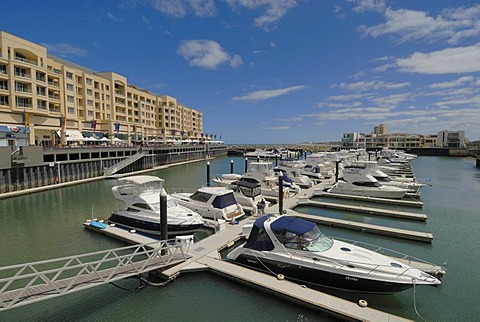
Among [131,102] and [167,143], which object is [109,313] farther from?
[131,102]

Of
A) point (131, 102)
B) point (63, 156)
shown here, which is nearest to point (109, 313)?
point (63, 156)

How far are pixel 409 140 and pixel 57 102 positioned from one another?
469 ft

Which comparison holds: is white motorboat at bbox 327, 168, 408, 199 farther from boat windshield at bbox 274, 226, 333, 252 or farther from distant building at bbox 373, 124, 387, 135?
distant building at bbox 373, 124, 387, 135

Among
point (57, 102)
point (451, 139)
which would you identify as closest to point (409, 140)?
point (451, 139)

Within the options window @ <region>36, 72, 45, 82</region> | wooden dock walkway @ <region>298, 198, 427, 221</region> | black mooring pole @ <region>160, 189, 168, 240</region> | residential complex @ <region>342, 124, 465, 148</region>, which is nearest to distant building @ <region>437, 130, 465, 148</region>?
residential complex @ <region>342, 124, 465, 148</region>

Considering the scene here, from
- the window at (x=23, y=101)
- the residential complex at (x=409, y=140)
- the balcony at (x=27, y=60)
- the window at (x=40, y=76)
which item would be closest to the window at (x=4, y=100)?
the window at (x=23, y=101)

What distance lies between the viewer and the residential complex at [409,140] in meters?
122

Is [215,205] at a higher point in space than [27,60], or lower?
lower

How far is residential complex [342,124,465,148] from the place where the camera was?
12225 centimetres

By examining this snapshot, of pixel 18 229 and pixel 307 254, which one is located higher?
pixel 307 254

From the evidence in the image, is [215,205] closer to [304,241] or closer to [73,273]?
[304,241]

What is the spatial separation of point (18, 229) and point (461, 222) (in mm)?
31789

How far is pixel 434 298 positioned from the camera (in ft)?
32.1

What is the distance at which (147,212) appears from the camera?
1585 centimetres
